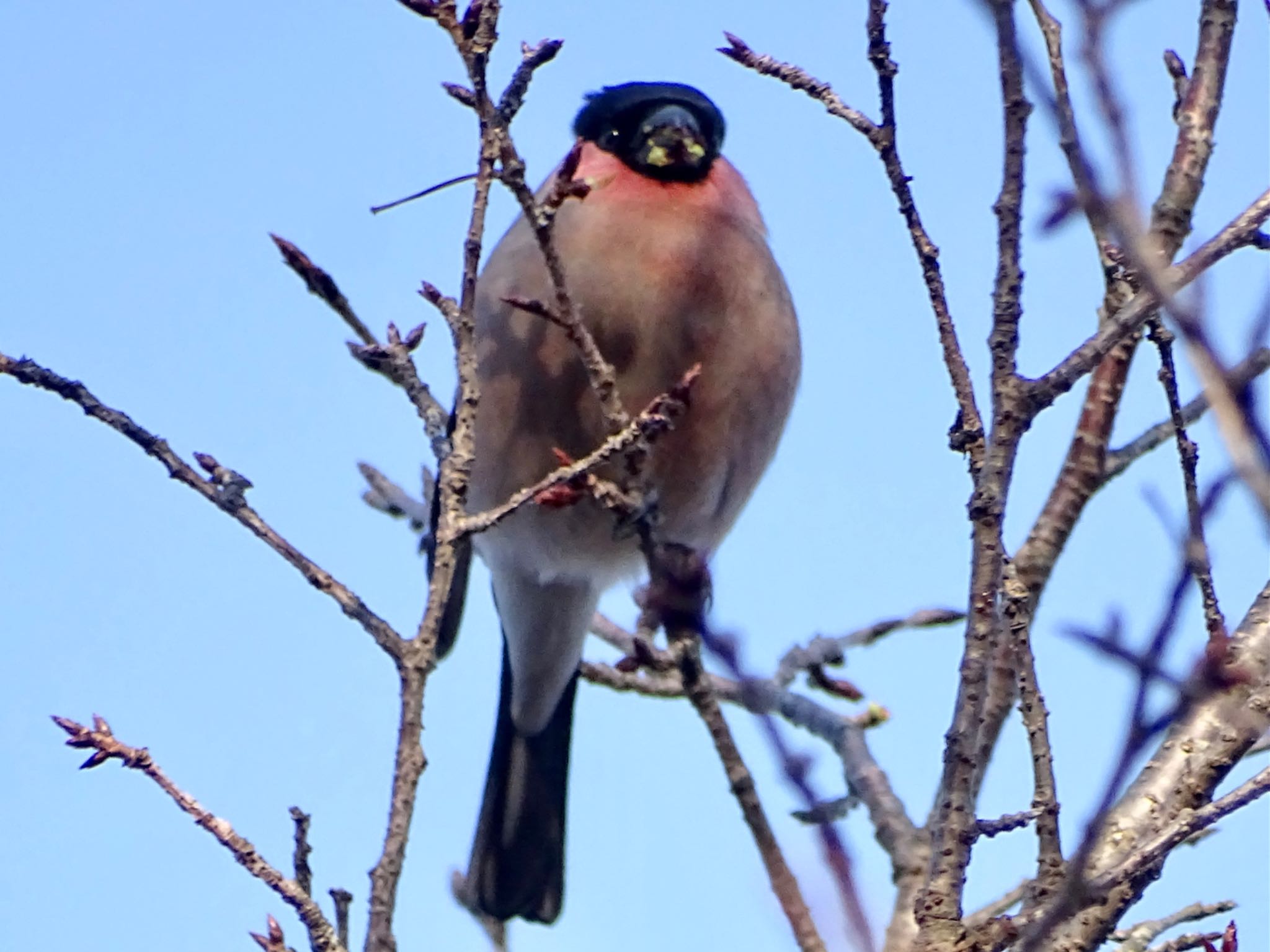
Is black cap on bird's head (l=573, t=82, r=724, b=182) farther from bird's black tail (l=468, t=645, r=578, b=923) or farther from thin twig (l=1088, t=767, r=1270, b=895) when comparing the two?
thin twig (l=1088, t=767, r=1270, b=895)

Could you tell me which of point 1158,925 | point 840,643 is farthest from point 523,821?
point 1158,925

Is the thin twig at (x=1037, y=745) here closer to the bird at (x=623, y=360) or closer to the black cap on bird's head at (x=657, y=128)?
the bird at (x=623, y=360)

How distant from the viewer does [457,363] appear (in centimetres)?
211

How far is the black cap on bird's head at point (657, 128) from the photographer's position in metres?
3.92

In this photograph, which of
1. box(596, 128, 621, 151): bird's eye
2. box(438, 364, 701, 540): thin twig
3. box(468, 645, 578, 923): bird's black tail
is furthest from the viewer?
box(468, 645, 578, 923): bird's black tail

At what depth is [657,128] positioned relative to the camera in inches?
156

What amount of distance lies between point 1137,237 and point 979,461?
103cm

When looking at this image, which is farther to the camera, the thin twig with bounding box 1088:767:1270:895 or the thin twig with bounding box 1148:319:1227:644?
the thin twig with bounding box 1148:319:1227:644

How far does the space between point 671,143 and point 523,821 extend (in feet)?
6.05

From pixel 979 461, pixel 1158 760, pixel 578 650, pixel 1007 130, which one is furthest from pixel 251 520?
pixel 578 650

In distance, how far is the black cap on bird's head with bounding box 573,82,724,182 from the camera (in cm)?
392

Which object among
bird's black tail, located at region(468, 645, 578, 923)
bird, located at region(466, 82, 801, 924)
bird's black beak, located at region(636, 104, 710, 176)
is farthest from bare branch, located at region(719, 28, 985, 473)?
bird's black tail, located at region(468, 645, 578, 923)

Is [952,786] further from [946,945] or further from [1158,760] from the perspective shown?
[1158,760]

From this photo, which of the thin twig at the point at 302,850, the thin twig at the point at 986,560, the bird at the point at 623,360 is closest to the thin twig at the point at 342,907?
the thin twig at the point at 302,850
